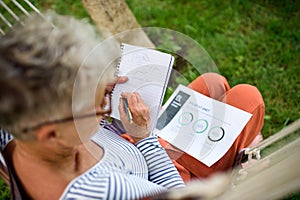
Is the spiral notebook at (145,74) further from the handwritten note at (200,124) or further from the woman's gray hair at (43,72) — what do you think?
the woman's gray hair at (43,72)

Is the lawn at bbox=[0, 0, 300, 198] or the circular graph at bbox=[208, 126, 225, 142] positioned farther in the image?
the lawn at bbox=[0, 0, 300, 198]

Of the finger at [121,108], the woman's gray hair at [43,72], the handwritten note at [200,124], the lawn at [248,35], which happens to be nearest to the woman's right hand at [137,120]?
the finger at [121,108]

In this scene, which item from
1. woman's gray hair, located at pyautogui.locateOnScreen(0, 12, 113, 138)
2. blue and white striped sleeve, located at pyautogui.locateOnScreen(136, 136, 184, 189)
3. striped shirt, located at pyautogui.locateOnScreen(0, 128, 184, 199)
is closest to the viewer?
woman's gray hair, located at pyautogui.locateOnScreen(0, 12, 113, 138)

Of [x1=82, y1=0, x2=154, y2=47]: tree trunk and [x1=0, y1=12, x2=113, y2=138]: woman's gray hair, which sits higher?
[x1=0, y1=12, x2=113, y2=138]: woman's gray hair

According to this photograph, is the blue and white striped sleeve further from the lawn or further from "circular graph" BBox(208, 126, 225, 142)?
the lawn

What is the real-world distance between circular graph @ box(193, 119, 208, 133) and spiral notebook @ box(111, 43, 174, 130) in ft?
0.56

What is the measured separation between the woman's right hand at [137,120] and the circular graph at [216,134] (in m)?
0.26

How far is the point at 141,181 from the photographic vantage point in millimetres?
1121

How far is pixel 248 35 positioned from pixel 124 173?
1.59m

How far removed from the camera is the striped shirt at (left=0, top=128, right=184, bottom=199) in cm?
99

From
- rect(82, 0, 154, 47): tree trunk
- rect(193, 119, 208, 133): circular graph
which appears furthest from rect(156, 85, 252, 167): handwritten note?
rect(82, 0, 154, 47): tree trunk

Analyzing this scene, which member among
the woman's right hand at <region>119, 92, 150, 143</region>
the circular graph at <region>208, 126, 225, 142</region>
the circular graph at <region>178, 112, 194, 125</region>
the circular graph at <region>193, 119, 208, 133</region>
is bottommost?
the circular graph at <region>208, 126, 225, 142</region>

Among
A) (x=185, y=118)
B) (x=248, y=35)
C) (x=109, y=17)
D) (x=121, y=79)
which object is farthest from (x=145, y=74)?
(x=248, y=35)

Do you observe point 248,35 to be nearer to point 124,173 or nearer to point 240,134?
point 240,134
